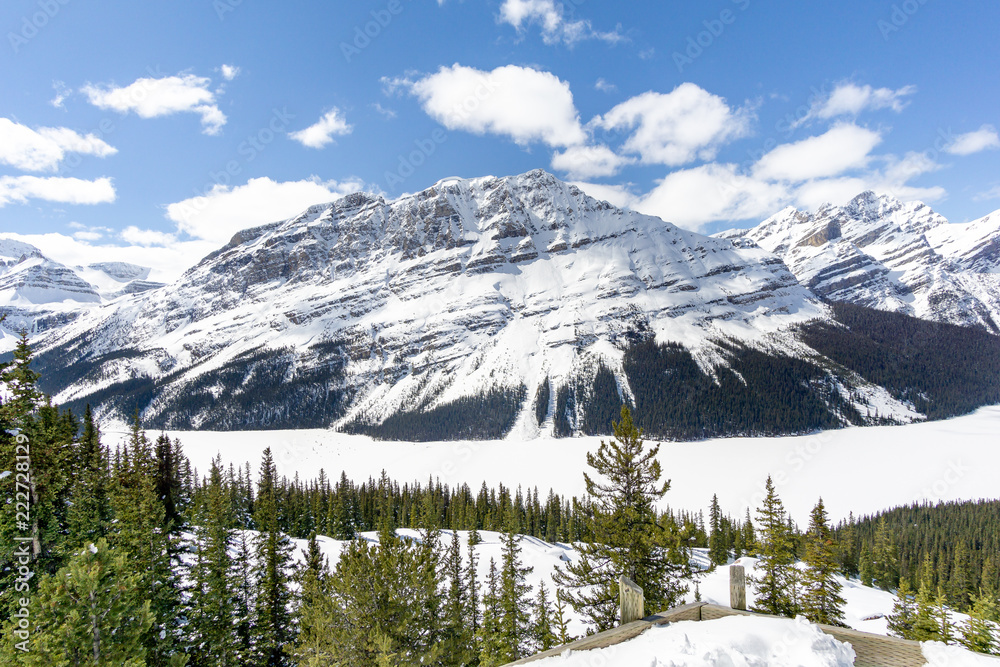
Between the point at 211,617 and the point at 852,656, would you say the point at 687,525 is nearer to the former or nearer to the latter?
the point at 852,656

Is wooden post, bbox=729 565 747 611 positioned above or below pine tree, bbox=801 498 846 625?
above

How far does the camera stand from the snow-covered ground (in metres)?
102

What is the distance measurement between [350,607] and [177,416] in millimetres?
232773

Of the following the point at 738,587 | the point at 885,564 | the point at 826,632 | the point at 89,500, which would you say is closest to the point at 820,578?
the point at 738,587

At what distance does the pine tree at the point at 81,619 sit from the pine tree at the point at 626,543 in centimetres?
1234

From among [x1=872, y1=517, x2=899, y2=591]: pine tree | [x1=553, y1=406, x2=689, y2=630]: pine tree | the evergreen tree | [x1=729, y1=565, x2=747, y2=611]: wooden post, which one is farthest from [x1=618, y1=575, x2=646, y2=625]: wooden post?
[x1=872, y1=517, x2=899, y2=591]: pine tree

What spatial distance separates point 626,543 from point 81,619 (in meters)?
14.6

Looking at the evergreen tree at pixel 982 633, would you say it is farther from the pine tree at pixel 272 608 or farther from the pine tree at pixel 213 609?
the pine tree at pixel 213 609

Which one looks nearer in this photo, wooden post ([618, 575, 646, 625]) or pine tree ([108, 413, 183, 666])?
wooden post ([618, 575, 646, 625])

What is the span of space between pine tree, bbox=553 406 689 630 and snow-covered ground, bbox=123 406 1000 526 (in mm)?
87673

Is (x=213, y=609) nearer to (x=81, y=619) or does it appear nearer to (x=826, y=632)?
(x=81, y=619)

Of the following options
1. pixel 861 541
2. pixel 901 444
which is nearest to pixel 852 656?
pixel 861 541

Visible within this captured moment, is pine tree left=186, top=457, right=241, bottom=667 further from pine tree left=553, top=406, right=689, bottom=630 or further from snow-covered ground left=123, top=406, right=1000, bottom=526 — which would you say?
snow-covered ground left=123, top=406, right=1000, bottom=526

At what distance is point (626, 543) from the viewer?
529 inches
